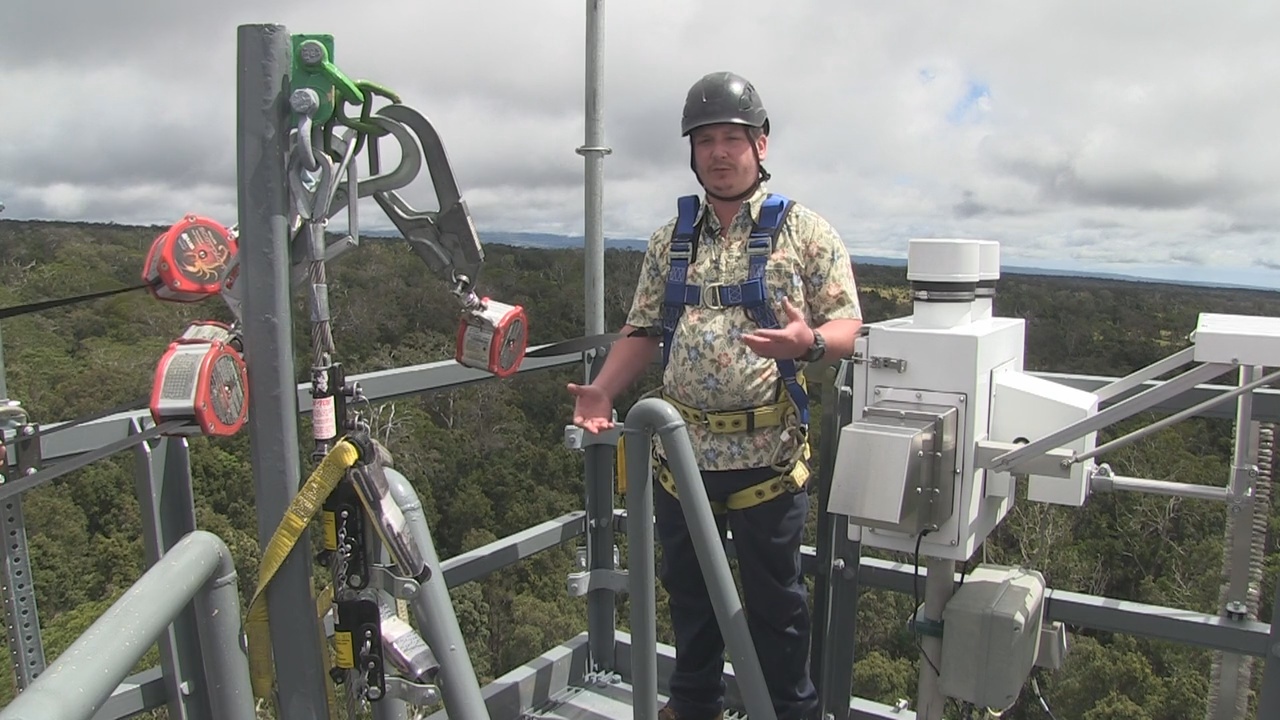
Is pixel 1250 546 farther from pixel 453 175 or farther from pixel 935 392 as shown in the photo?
pixel 453 175

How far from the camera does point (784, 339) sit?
6.38 ft

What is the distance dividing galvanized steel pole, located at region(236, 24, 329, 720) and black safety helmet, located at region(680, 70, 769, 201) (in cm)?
121

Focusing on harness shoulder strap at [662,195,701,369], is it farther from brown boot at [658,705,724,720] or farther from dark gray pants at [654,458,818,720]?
brown boot at [658,705,724,720]

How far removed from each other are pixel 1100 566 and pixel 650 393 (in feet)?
76.9

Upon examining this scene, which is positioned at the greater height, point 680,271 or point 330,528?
point 680,271

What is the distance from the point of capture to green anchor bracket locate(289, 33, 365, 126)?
1177 millimetres

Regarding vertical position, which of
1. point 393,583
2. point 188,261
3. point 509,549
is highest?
point 188,261

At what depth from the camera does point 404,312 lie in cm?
1316

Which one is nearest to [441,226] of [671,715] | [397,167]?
[397,167]

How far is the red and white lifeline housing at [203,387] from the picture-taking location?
3.81ft

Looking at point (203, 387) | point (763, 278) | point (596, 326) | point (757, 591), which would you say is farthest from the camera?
point (596, 326)

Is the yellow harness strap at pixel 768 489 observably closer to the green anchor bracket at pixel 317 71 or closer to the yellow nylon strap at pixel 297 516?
the yellow nylon strap at pixel 297 516

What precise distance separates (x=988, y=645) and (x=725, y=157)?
1.22 m

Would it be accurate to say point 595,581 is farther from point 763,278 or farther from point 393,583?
point 393,583
